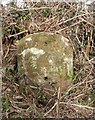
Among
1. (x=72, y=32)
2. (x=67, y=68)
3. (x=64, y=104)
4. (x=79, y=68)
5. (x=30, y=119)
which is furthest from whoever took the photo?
(x=72, y=32)

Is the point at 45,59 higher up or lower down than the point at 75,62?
higher up

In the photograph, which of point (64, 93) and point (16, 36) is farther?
point (16, 36)

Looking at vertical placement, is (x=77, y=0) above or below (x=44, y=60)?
above

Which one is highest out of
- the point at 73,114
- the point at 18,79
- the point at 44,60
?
the point at 44,60

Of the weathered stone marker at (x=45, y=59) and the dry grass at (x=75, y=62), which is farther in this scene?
the weathered stone marker at (x=45, y=59)

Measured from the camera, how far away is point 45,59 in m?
3.97

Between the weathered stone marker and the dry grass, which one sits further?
the weathered stone marker

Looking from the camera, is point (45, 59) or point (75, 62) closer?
point (45, 59)

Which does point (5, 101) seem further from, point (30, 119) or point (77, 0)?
point (77, 0)

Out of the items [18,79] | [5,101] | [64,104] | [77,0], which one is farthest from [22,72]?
[77,0]

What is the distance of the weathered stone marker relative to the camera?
12.9ft

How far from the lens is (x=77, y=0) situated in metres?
5.17

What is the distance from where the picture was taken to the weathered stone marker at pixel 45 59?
12.9 feet

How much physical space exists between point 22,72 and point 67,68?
585mm
